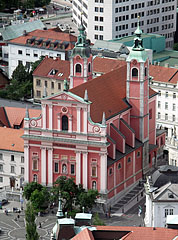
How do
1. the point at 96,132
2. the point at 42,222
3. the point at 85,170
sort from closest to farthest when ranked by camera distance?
the point at 42,222 < the point at 96,132 < the point at 85,170

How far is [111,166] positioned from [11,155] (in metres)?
16.7

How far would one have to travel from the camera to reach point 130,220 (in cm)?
16000

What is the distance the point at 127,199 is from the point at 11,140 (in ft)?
65.9

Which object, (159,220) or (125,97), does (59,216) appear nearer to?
(159,220)

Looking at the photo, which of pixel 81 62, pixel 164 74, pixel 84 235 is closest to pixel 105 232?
pixel 84 235

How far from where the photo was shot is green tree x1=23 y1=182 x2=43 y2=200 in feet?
536

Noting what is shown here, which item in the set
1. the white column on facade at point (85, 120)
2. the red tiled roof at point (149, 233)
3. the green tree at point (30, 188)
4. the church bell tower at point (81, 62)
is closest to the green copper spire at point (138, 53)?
the church bell tower at point (81, 62)

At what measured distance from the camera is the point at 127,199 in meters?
168

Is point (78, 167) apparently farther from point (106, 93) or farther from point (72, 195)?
point (106, 93)

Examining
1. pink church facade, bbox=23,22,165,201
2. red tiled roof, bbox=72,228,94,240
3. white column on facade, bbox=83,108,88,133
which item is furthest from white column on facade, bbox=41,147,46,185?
red tiled roof, bbox=72,228,94,240

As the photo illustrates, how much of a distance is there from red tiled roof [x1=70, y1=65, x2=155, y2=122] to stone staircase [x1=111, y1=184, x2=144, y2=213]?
39.1ft

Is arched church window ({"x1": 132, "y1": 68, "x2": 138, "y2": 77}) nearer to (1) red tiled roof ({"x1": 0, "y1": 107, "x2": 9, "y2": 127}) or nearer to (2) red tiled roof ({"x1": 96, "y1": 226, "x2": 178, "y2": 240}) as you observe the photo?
(1) red tiled roof ({"x1": 0, "y1": 107, "x2": 9, "y2": 127})

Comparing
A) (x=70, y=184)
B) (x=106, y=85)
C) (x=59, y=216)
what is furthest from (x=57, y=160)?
(x=59, y=216)

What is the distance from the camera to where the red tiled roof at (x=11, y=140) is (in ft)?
565
